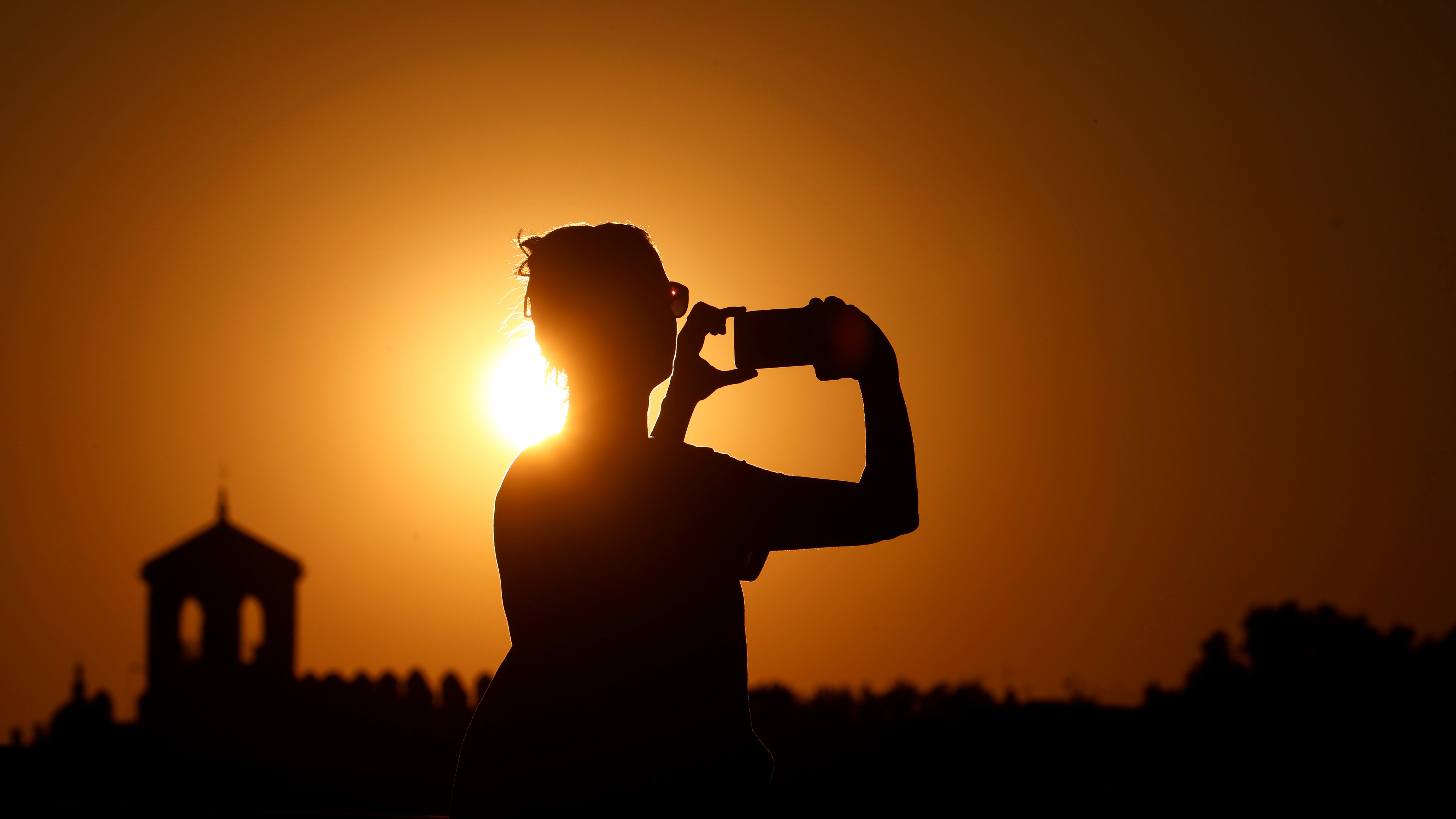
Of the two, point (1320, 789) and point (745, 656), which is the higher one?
point (745, 656)

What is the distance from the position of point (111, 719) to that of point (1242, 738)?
41.3m

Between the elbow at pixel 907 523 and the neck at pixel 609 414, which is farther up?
the neck at pixel 609 414

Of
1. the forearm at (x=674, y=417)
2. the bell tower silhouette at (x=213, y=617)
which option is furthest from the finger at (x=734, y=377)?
the bell tower silhouette at (x=213, y=617)

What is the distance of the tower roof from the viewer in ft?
137

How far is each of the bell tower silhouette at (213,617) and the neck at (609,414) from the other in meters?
41.9

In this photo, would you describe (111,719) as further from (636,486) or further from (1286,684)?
(1286,684)

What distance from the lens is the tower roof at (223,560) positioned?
137ft

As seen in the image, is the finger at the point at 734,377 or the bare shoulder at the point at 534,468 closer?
the bare shoulder at the point at 534,468

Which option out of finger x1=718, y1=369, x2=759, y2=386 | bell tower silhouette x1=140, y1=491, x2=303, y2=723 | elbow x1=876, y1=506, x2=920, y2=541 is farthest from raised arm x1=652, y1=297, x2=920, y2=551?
bell tower silhouette x1=140, y1=491, x2=303, y2=723

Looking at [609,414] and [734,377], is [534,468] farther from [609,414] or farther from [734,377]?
[734,377]

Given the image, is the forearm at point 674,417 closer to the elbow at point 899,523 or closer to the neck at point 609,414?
the neck at point 609,414

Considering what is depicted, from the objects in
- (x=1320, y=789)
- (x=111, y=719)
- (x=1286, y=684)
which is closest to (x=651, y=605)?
(x=1320, y=789)

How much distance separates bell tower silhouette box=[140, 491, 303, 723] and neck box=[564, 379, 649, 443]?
41937 millimetres

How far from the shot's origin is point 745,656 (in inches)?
73.3
